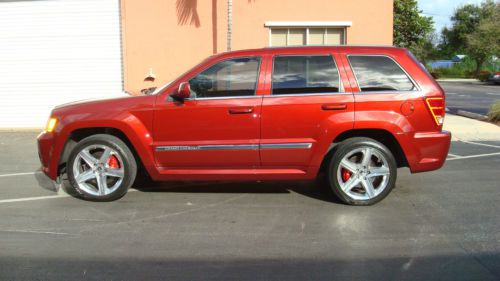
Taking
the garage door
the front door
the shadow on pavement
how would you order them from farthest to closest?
the garage door, the front door, the shadow on pavement

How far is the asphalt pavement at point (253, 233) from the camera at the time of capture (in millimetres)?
4180

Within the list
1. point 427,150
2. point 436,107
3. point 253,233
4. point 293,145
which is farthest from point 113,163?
point 436,107

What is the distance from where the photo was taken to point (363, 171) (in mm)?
5863

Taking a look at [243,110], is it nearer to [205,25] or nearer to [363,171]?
[363,171]

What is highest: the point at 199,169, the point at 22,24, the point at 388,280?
the point at 22,24

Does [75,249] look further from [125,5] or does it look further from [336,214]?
[125,5]

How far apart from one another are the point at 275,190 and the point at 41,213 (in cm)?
289

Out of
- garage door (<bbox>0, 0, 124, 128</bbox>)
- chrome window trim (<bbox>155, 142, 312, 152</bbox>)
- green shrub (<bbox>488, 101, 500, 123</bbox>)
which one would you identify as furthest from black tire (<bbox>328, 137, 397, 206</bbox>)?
green shrub (<bbox>488, 101, 500, 123</bbox>)

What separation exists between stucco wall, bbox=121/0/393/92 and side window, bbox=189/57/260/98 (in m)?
6.67

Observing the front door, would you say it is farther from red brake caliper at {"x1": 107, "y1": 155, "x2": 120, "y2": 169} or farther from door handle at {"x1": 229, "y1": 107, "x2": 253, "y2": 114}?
red brake caliper at {"x1": 107, "y1": 155, "x2": 120, "y2": 169}

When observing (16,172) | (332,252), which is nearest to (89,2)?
(16,172)

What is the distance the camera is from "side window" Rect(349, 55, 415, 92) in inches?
230

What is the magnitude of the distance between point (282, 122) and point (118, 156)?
1987 millimetres

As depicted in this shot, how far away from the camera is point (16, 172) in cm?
816
